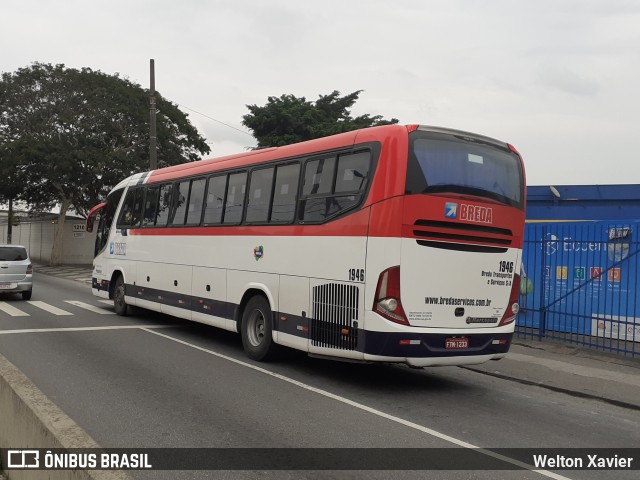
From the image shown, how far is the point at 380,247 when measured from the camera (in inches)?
269

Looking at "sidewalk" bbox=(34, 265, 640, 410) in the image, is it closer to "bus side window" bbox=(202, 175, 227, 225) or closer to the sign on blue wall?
the sign on blue wall

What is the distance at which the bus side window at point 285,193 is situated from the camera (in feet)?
27.2

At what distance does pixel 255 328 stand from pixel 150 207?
4.90 meters

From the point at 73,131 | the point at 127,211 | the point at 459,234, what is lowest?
the point at 459,234

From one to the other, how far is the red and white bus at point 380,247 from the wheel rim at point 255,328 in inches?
0.6

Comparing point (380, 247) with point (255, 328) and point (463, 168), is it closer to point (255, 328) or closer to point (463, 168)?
point (463, 168)

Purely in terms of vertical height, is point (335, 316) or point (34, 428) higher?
point (335, 316)

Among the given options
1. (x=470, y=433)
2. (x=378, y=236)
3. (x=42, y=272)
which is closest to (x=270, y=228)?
(x=378, y=236)

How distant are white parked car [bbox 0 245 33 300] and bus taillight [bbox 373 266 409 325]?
13309 millimetres

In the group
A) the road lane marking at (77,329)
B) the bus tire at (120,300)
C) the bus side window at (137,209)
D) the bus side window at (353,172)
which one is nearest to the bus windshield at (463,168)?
the bus side window at (353,172)

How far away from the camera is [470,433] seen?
5734mm

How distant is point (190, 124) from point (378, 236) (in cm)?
2947

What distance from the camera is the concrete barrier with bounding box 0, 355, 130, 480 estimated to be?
11.0 ft

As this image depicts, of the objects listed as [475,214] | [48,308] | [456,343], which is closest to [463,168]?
[475,214]
